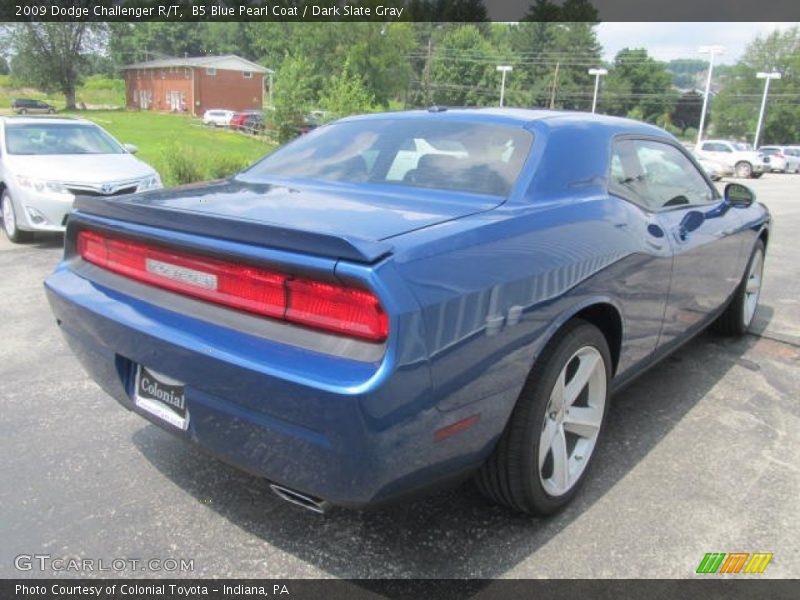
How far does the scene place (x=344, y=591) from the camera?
2125 millimetres

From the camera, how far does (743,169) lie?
28.9 m

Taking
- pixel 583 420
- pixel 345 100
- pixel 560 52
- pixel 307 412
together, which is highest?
pixel 560 52

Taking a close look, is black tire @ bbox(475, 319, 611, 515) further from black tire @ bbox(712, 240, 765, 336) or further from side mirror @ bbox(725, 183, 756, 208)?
black tire @ bbox(712, 240, 765, 336)

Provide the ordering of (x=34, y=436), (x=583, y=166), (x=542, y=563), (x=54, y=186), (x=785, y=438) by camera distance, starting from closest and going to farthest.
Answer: (x=542, y=563)
(x=583, y=166)
(x=34, y=436)
(x=785, y=438)
(x=54, y=186)

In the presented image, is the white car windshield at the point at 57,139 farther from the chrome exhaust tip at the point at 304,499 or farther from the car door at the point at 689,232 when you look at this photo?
the chrome exhaust tip at the point at 304,499

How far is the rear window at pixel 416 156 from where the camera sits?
2.69 m

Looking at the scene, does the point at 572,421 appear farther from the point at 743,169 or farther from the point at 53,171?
the point at 743,169

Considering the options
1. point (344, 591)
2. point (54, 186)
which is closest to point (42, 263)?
point (54, 186)

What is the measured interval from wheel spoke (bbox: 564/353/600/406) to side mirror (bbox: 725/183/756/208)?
7.10 ft

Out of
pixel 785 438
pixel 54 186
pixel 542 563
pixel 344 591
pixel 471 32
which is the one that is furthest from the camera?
pixel 471 32

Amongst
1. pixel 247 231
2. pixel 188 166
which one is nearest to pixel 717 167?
pixel 188 166

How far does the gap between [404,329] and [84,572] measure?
1.45 meters

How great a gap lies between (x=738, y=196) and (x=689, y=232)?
1013 millimetres

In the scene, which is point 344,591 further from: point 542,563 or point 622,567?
point 622,567
